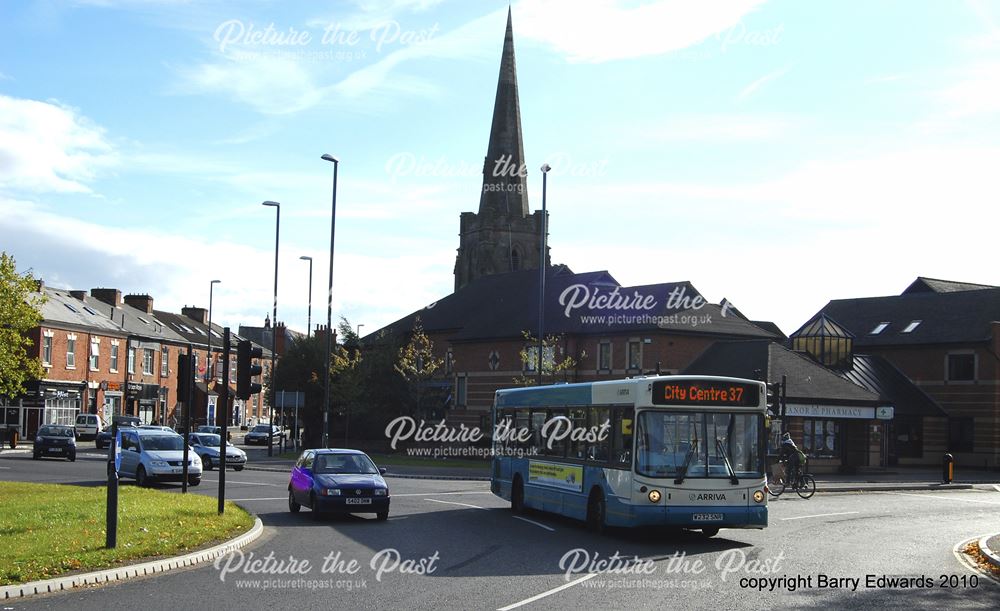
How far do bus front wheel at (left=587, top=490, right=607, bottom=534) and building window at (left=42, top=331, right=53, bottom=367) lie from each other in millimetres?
51447

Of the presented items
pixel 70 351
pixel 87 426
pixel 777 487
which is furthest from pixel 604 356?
pixel 70 351

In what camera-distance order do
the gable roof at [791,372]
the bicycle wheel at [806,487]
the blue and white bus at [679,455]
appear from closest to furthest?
the blue and white bus at [679,455] → the bicycle wheel at [806,487] → the gable roof at [791,372]

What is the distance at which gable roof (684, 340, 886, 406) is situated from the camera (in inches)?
1806

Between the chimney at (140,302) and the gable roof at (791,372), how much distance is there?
48.2 m

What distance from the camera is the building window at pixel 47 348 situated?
62.5 meters

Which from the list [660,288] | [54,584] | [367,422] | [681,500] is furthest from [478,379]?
[54,584]

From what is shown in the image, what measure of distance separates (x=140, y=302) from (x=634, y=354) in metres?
42.6

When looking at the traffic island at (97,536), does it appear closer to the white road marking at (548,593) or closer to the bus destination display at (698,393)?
the white road marking at (548,593)

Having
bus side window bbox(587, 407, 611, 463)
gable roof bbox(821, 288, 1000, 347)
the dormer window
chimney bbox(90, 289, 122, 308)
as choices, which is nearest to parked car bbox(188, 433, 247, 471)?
bus side window bbox(587, 407, 611, 463)

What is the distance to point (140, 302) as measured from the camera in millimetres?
82188

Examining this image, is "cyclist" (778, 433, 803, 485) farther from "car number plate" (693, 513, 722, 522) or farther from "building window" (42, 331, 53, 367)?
"building window" (42, 331, 53, 367)

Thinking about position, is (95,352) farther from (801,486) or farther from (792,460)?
(801,486)

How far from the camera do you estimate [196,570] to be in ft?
44.8

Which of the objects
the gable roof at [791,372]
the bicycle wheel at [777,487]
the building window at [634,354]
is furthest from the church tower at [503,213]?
the bicycle wheel at [777,487]
